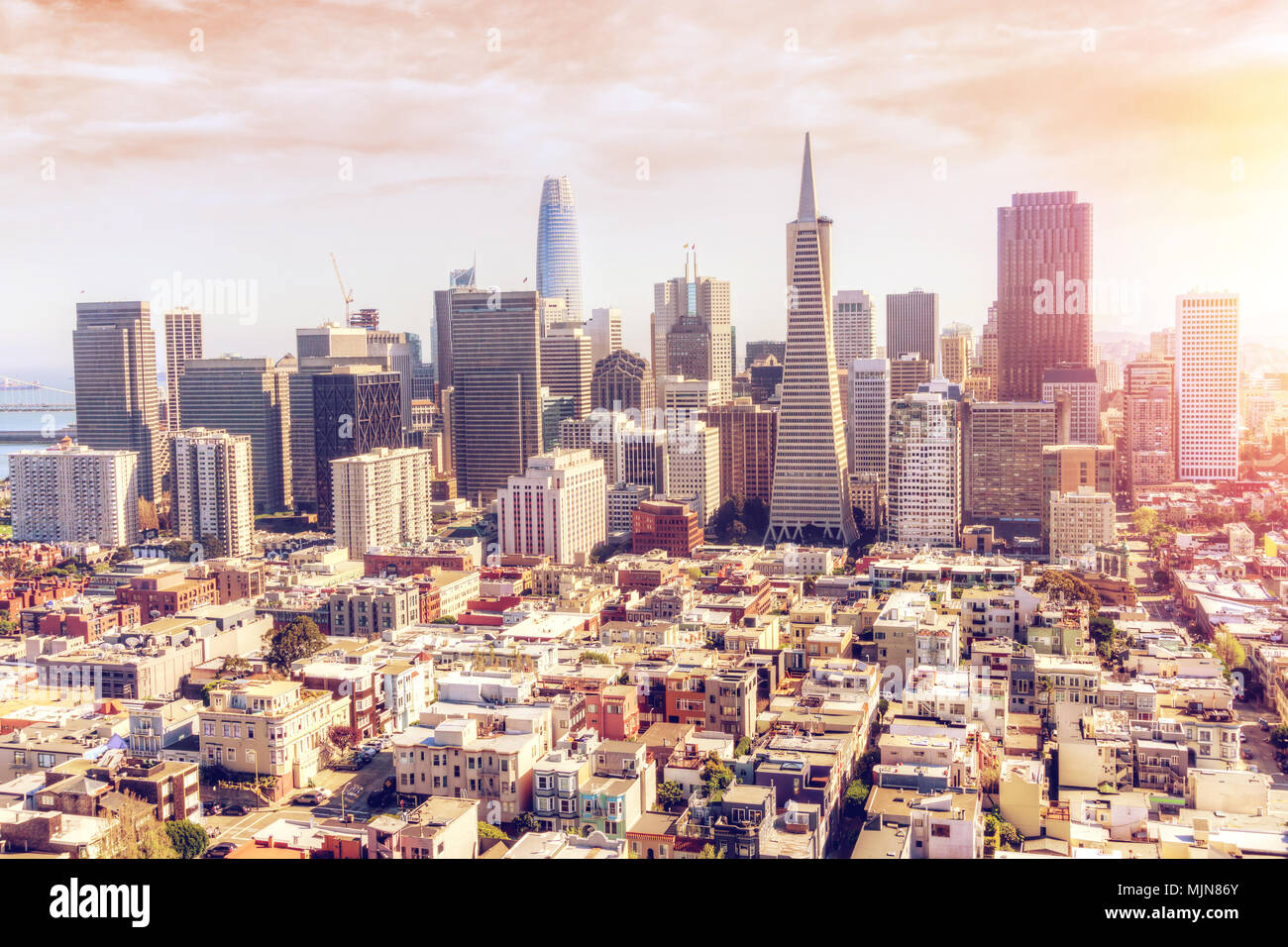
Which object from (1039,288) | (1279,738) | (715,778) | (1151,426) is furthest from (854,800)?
(1039,288)

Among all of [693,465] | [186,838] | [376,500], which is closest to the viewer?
[186,838]

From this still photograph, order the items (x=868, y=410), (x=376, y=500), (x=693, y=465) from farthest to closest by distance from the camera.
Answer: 1. (x=868, y=410)
2. (x=693, y=465)
3. (x=376, y=500)

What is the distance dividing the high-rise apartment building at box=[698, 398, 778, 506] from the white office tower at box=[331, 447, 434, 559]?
15.2ft

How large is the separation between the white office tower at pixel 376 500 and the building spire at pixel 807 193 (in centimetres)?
568

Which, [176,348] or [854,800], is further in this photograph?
[176,348]

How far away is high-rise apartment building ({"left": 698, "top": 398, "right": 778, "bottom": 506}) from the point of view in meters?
17.7

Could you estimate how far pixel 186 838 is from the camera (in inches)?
202

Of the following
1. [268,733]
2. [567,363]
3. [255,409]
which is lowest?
[268,733]

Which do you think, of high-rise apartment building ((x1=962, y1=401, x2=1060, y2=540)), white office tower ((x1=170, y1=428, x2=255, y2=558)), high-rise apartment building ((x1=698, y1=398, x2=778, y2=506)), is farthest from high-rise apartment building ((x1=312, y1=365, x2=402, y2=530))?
high-rise apartment building ((x1=962, y1=401, x2=1060, y2=540))

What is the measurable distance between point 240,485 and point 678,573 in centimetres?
653

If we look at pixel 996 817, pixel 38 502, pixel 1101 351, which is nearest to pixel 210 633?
pixel 996 817

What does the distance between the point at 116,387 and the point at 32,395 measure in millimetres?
12808

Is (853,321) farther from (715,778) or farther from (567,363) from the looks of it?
(715,778)
